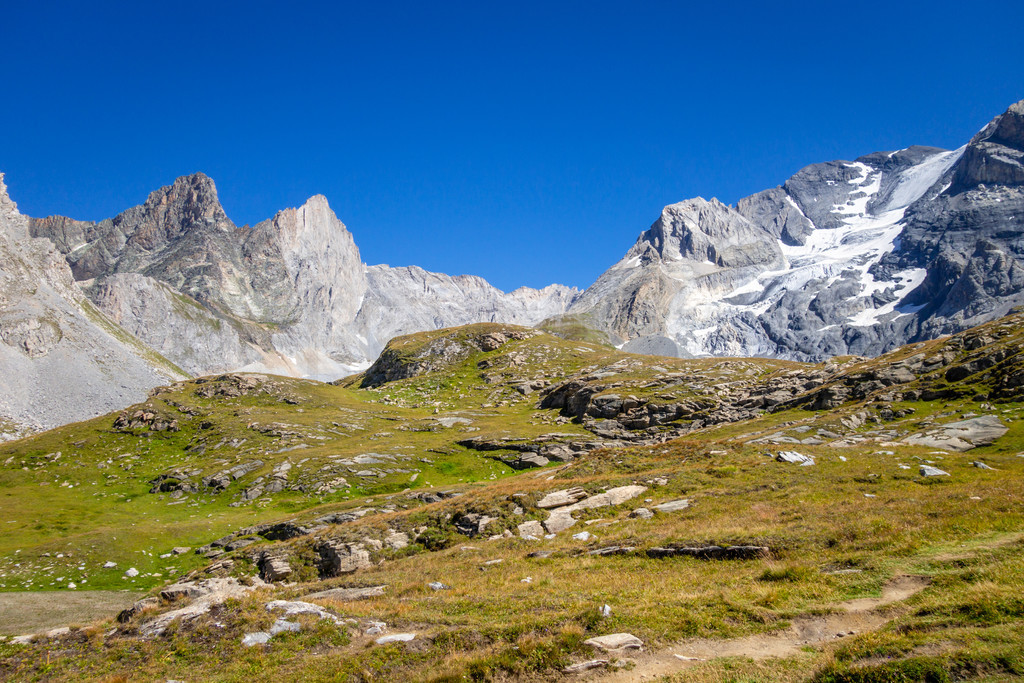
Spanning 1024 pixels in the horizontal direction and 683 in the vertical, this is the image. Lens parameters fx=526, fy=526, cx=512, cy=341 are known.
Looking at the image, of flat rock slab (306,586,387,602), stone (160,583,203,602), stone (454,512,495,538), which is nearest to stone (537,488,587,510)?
stone (454,512,495,538)

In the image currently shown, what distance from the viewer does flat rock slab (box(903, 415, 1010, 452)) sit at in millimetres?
34906

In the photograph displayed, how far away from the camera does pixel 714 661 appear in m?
13.0

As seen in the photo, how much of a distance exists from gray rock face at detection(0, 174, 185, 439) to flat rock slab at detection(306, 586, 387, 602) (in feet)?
476

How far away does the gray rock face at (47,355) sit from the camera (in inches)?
5561

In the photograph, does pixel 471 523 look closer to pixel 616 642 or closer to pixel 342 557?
pixel 342 557

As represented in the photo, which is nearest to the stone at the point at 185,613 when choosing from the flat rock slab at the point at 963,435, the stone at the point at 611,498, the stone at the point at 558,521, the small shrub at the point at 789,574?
the stone at the point at 558,521

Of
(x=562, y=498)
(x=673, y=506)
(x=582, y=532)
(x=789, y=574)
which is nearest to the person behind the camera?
(x=789, y=574)

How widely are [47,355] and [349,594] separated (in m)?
193

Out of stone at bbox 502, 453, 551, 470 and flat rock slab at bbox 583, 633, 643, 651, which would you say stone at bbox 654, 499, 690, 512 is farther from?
stone at bbox 502, 453, 551, 470

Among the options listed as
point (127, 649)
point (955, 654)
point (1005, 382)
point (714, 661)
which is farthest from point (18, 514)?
point (1005, 382)

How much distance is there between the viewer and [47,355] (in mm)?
160250

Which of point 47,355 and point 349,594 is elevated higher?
point 47,355

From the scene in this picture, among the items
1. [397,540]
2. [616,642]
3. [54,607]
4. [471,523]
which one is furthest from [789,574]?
[54,607]

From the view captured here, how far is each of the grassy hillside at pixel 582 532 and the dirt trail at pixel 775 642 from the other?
0.10 meters
